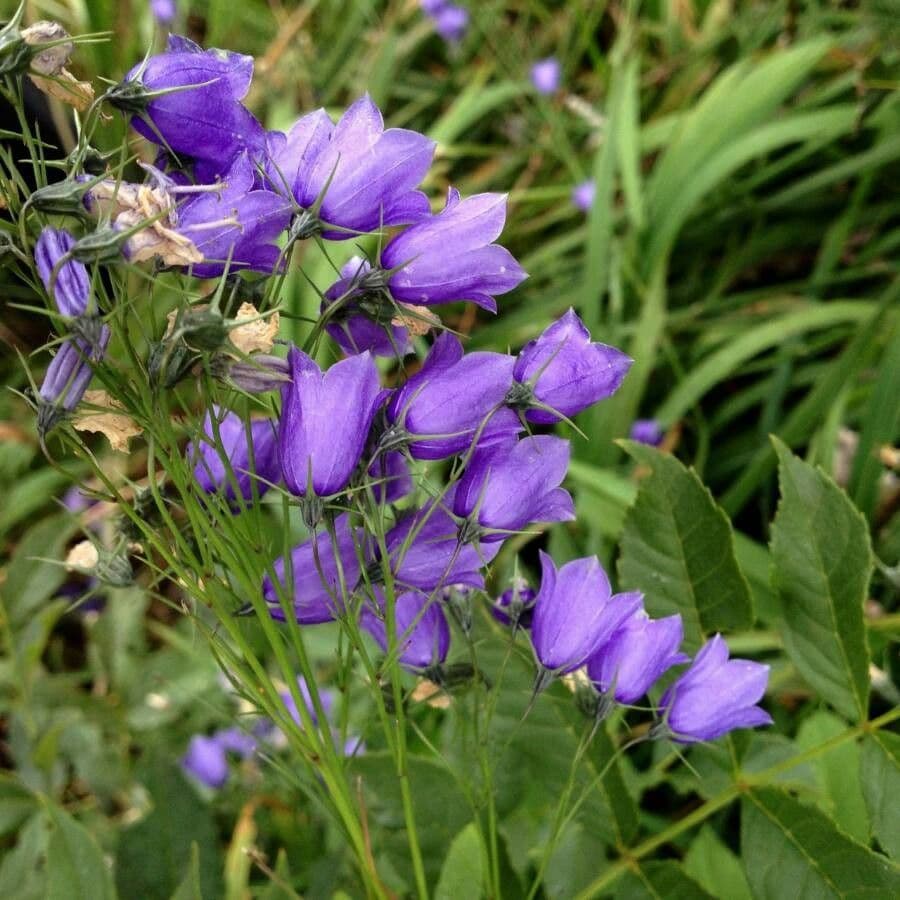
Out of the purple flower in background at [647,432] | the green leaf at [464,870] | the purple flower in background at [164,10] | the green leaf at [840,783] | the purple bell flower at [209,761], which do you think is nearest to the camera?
the green leaf at [464,870]

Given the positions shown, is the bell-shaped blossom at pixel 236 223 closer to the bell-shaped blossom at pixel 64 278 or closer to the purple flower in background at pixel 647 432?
the bell-shaped blossom at pixel 64 278

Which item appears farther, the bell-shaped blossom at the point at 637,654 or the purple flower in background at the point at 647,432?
the purple flower in background at the point at 647,432

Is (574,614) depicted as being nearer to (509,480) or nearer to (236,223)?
(509,480)

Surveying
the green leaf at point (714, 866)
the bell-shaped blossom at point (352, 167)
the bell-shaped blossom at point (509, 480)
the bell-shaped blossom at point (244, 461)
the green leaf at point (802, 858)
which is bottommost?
the green leaf at point (714, 866)

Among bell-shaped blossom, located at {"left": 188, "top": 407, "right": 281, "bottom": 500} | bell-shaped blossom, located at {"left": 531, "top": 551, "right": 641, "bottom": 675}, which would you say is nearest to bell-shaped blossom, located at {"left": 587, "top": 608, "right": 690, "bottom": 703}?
bell-shaped blossom, located at {"left": 531, "top": 551, "right": 641, "bottom": 675}

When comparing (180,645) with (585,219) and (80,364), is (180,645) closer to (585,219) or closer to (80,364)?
(80,364)

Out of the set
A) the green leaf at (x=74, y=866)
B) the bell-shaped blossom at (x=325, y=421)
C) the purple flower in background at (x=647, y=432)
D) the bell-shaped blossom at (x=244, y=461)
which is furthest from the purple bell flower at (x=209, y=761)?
the bell-shaped blossom at (x=325, y=421)

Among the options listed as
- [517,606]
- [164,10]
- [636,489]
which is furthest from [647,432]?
[164,10]
